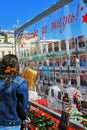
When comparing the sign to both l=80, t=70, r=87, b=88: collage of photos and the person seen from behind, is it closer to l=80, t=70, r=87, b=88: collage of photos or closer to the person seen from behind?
l=80, t=70, r=87, b=88: collage of photos

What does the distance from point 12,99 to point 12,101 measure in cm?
2

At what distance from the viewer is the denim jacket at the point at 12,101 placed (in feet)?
12.9

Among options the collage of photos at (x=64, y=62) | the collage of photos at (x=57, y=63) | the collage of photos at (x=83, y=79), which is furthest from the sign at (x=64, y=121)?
the collage of photos at (x=57, y=63)

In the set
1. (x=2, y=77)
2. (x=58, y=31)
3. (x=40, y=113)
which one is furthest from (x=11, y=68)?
(x=40, y=113)

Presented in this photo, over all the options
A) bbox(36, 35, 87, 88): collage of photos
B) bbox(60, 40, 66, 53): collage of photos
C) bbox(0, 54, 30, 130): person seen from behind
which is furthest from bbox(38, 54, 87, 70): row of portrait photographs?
bbox(0, 54, 30, 130): person seen from behind

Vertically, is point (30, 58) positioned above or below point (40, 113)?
above

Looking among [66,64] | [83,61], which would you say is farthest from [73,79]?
[83,61]

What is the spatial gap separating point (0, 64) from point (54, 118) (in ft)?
4.38

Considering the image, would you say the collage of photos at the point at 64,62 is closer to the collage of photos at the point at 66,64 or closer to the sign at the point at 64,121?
the collage of photos at the point at 66,64

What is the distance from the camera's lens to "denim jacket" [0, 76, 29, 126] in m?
3.95

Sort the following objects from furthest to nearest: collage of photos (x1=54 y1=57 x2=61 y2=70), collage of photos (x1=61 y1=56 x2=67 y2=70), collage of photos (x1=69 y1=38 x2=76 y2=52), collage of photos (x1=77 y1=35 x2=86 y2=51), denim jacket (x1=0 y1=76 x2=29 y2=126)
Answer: collage of photos (x1=54 y1=57 x2=61 y2=70) < collage of photos (x1=61 y1=56 x2=67 y2=70) < collage of photos (x1=69 y1=38 x2=76 y2=52) < collage of photos (x1=77 y1=35 x2=86 y2=51) < denim jacket (x1=0 y1=76 x2=29 y2=126)

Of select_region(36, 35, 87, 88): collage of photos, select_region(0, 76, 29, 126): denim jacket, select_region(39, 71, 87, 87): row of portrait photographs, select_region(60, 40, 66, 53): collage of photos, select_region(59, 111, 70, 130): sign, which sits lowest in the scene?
select_region(59, 111, 70, 130): sign

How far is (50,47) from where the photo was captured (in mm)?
5488

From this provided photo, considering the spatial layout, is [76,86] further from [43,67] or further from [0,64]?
[43,67]
